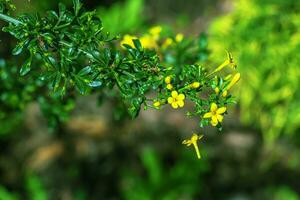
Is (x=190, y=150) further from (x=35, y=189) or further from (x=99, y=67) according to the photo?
(x=99, y=67)

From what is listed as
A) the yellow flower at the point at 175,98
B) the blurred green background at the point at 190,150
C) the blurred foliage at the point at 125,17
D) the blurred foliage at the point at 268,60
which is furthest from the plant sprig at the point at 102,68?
the blurred foliage at the point at 125,17

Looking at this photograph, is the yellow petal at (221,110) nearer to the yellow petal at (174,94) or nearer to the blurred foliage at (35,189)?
the yellow petal at (174,94)

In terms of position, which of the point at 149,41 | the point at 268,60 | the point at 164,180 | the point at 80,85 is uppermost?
the point at 268,60

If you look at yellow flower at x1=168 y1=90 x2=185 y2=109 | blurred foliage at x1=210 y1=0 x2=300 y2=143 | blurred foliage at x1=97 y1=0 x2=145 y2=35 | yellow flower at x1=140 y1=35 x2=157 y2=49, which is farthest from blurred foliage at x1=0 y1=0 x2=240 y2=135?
blurred foliage at x1=97 y1=0 x2=145 y2=35

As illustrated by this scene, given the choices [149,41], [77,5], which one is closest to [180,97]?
[77,5]

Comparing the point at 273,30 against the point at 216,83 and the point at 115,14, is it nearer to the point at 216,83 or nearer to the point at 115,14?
the point at 115,14
